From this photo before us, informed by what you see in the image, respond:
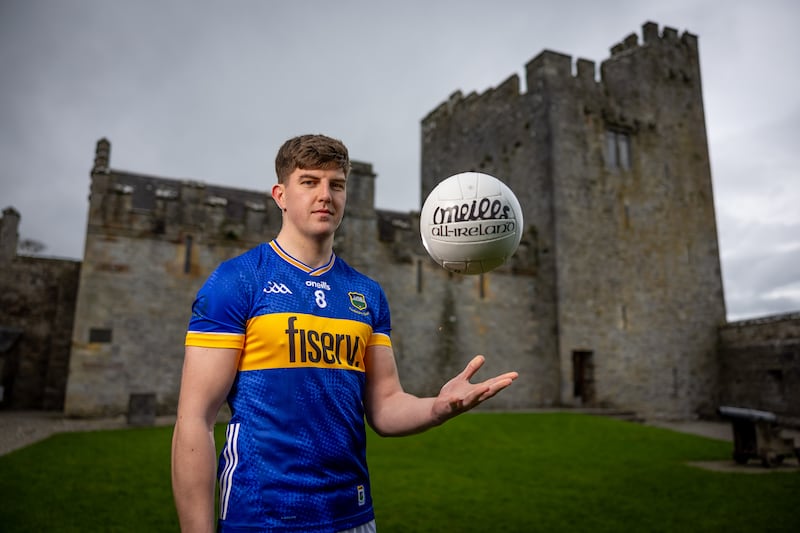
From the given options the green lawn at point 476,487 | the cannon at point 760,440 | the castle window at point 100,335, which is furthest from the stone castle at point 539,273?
the cannon at point 760,440

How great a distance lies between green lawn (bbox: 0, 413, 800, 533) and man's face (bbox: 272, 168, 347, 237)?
483cm

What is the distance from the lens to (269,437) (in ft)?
7.04

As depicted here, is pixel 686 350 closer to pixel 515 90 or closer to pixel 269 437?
pixel 515 90

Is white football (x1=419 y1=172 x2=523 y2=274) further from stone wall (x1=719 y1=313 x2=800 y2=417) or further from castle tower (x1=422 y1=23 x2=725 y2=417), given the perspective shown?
stone wall (x1=719 y1=313 x2=800 y2=417)

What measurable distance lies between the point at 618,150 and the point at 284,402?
25129 millimetres

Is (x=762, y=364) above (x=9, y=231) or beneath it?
beneath

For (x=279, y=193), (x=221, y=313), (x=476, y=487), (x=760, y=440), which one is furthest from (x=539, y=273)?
(x=221, y=313)

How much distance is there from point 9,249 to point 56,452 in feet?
53.8

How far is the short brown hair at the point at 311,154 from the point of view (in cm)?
241

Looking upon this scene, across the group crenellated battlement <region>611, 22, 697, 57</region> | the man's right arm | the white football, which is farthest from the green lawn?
crenellated battlement <region>611, 22, 697, 57</region>

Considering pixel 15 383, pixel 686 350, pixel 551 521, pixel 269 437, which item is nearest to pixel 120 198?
pixel 15 383

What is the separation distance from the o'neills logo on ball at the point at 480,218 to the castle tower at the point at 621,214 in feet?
62.6

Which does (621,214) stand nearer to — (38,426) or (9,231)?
(38,426)

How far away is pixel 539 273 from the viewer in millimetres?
22750
